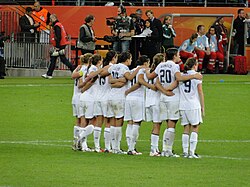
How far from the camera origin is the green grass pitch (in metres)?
17.1

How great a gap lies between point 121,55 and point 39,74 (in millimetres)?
16688

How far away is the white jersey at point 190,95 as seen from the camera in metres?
19.7

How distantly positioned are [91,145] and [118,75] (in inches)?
85.5

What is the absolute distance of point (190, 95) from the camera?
64.7ft

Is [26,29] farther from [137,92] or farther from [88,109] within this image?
[137,92]

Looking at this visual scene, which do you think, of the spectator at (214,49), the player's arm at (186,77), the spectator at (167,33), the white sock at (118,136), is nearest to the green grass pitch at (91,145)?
the white sock at (118,136)

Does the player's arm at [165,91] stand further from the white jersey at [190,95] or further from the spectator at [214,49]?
the spectator at [214,49]

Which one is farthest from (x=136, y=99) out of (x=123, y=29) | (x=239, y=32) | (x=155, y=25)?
(x=239, y=32)

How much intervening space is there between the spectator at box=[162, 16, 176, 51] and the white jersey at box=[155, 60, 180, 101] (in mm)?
16356

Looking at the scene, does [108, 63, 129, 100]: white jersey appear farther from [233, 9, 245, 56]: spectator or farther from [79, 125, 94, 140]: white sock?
[233, 9, 245, 56]: spectator

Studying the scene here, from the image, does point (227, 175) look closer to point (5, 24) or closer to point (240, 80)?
point (240, 80)

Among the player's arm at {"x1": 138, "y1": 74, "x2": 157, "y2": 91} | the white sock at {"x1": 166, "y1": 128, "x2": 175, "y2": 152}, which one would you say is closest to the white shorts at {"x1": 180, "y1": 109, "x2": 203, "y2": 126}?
the white sock at {"x1": 166, "y1": 128, "x2": 175, "y2": 152}

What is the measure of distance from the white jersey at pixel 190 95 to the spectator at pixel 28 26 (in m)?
17.5

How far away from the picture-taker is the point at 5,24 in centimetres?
3812
